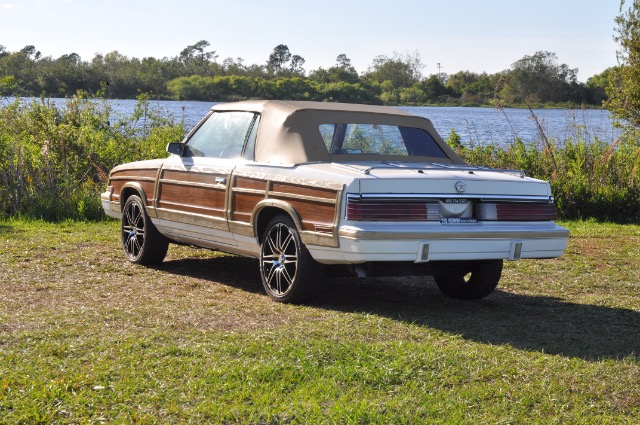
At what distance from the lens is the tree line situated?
42.8 metres

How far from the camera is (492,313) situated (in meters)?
8.68

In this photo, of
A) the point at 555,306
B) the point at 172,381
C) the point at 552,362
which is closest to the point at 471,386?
the point at 552,362

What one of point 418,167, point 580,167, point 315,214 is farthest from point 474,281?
point 580,167

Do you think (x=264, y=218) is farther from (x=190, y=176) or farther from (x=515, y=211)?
(x=515, y=211)

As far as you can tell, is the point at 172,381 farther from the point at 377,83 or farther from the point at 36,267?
the point at 377,83

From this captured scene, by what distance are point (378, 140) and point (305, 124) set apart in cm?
68

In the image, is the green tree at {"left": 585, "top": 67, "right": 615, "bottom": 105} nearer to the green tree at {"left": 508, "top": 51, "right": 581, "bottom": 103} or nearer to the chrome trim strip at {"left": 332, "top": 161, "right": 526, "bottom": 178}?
the green tree at {"left": 508, "top": 51, "right": 581, "bottom": 103}

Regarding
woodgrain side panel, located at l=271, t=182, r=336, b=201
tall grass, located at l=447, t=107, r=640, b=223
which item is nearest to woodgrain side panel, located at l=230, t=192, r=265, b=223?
woodgrain side panel, located at l=271, t=182, r=336, b=201

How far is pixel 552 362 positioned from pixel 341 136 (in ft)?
10.4

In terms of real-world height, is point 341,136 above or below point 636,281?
above

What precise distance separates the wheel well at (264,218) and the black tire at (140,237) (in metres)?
1.86

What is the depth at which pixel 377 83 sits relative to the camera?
68562 mm

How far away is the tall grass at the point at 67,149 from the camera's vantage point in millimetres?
15430

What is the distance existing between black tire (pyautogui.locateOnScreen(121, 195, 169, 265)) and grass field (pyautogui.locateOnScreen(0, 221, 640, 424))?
0.19 m
